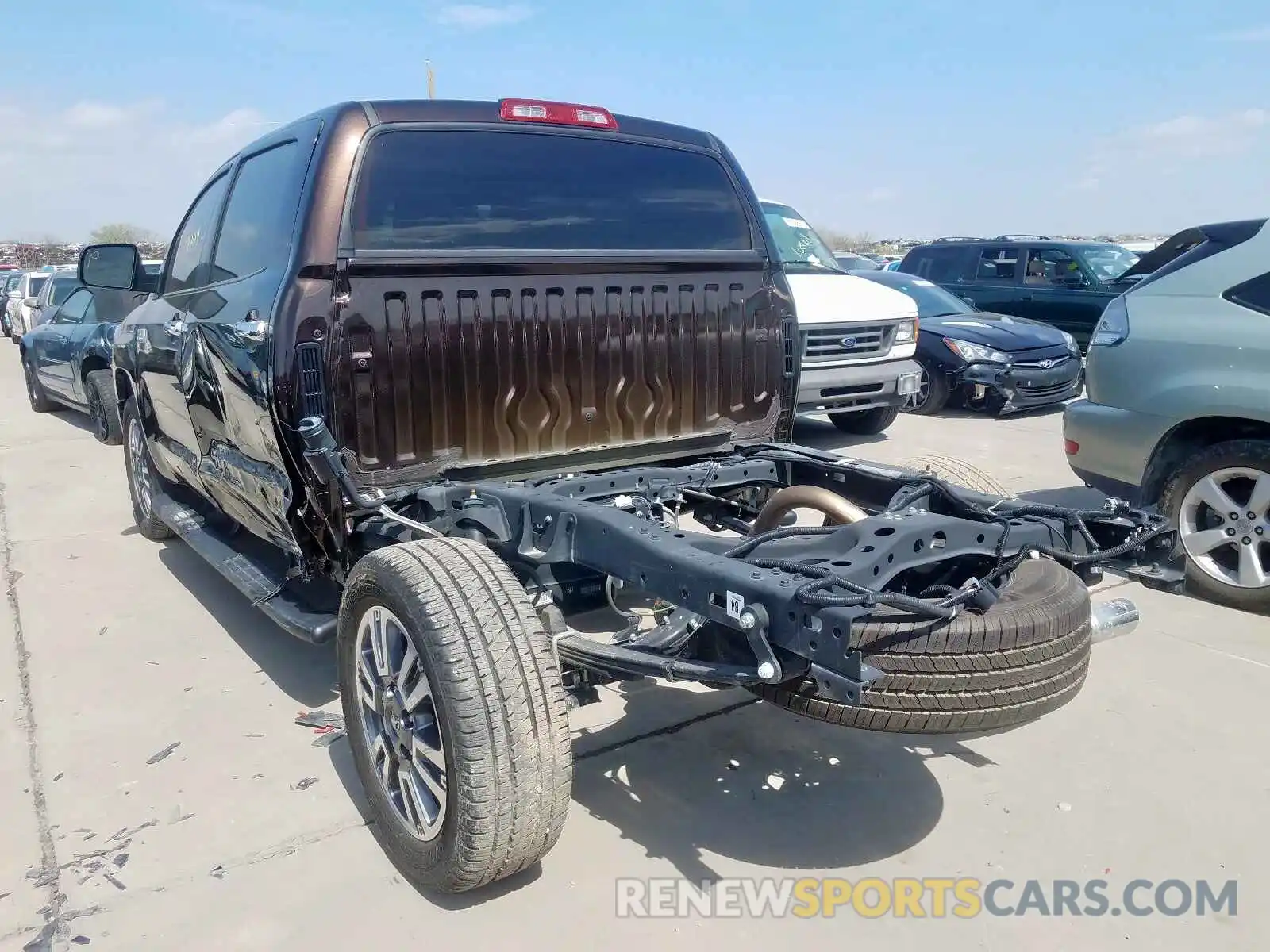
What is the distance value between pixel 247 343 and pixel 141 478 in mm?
2886

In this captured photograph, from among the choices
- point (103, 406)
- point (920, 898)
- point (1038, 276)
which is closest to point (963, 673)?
point (920, 898)

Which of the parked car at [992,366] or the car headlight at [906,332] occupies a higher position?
the car headlight at [906,332]

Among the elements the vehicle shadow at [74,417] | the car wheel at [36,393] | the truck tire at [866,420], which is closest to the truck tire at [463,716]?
the truck tire at [866,420]

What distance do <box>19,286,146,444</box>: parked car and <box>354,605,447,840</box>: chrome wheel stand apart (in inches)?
262

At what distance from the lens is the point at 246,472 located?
3.70 metres

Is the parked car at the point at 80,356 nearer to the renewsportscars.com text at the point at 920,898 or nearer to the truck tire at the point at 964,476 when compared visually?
the truck tire at the point at 964,476

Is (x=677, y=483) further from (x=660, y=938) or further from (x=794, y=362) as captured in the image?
(x=660, y=938)

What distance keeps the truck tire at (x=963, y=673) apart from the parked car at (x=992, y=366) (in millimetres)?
7270

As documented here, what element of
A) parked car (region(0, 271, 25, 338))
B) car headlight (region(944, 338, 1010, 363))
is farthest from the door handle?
parked car (region(0, 271, 25, 338))

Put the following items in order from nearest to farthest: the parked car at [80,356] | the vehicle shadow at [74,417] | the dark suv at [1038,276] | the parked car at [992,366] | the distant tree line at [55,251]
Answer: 1. the parked car at [80,356]
2. the parked car at [992,366]
3. the vehicle shadow at [74,417]
4. the dark suv at [1038,276]
5. the distant tree line at [55,251]

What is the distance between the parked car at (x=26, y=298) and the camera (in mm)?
16734

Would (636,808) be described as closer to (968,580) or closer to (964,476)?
(968,580)

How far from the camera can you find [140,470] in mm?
5688

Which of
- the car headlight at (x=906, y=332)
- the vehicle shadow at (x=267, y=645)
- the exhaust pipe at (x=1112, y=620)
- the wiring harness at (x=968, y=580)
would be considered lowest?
the vehicle shadow at (x=267, y=645)
